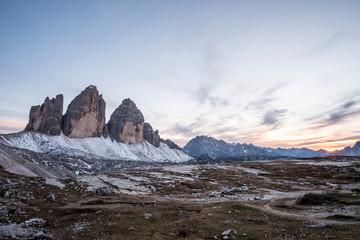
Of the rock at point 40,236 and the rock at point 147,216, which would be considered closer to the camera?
the rock at point 40,236

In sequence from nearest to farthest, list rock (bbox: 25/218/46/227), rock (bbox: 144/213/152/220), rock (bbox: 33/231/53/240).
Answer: rock (bbox: 33/231/53/240), rock (bbox: 25/218/46/227), rock (bbox: 144/213/152/220)

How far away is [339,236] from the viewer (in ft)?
56.0

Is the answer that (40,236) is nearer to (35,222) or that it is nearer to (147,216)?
(35,222)

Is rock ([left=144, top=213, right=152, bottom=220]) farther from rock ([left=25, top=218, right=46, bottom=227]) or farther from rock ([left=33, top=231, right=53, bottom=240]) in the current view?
rock ([left=25, top=218, right=46, bottom=227])

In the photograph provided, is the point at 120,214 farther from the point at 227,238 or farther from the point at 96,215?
the point at 227,238

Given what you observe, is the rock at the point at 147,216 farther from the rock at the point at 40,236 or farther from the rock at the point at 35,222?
the rock at the point at 35,222

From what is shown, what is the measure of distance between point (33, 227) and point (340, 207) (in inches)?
1521

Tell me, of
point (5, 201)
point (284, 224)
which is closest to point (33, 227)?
point (5, 201)

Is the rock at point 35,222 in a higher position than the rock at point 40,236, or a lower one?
lower

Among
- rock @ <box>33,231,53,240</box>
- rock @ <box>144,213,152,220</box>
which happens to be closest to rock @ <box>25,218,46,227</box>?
rock @ <box>33,231,53,240</box>

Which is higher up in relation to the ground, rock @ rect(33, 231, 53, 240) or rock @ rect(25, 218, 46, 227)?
rock @ rect(33, 231, 53, 240)

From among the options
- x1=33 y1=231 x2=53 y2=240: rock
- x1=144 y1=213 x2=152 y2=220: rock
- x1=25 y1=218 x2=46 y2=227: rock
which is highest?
x1=144 y1=213 x2=152 y2=220: rock

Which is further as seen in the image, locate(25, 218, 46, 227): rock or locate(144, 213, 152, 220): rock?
locate(144, 213, 152, 220): rock

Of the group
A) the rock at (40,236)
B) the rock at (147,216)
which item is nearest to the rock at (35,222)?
the rock at (40,236)
